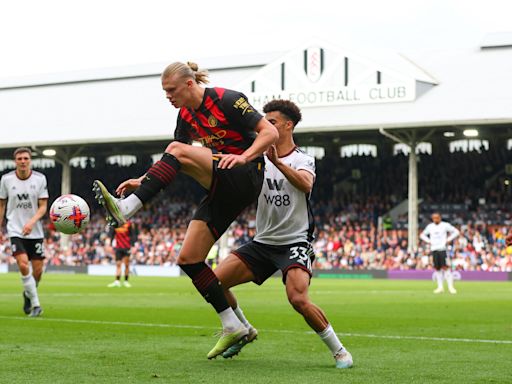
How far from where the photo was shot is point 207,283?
772cm

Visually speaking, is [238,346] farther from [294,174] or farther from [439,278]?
[439,278]

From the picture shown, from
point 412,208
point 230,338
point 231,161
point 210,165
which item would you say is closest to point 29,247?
point 230,338

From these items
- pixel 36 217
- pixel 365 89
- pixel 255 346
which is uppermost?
pixel 365 89

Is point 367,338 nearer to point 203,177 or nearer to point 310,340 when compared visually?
point 310,340

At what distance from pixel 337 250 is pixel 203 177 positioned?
37.8 metres

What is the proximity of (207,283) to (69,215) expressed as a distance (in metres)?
1.23

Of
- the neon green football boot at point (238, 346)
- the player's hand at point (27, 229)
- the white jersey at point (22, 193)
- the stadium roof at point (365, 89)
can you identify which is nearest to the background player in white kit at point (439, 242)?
the white jersey at point (22, 193)

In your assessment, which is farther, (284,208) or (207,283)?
(284,208)

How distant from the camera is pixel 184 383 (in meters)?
6.57

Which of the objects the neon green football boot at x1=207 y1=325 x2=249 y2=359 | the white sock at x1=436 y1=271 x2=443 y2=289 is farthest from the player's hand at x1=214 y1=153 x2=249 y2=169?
the white sock at x1=436 y1=271 x2=443 y2=289

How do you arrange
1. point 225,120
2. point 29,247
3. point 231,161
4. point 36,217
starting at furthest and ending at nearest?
point 29,247 → point 36,217 → point 225,120 → point 231,161

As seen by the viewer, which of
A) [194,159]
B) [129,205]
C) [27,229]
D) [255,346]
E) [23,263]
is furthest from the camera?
[23,263]

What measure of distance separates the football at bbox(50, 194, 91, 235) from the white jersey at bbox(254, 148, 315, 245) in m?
1.56

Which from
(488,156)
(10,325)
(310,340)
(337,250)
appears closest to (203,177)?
(310,340)
